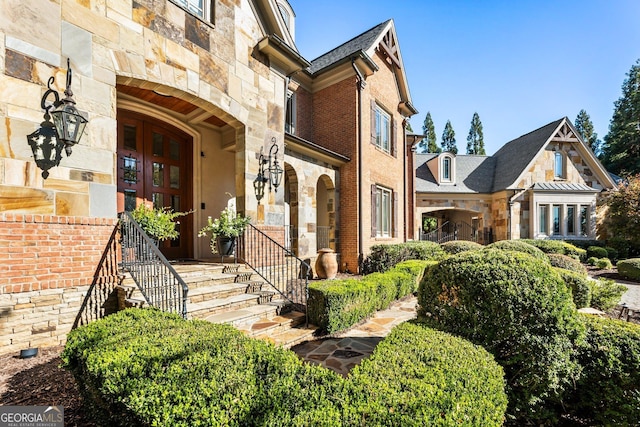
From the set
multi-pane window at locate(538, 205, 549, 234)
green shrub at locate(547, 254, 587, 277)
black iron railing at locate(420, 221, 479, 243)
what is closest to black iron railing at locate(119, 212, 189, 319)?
green shrub at locate(547, 254, 587, 277)

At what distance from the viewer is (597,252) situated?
611 inches

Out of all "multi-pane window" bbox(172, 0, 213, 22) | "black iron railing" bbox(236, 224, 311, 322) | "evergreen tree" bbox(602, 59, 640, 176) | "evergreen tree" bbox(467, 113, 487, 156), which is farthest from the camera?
"evergreen tree" bbox(467, 113, 487, 156)

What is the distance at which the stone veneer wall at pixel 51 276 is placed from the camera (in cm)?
373

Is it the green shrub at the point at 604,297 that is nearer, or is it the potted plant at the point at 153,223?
the potted plant at the point at 153,223

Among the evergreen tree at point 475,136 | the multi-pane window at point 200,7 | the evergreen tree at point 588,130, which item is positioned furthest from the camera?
the evergreen tree at point 475,136

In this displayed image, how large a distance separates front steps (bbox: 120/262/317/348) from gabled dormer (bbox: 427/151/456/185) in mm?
16878

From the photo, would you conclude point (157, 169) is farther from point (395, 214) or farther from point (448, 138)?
point (448, 138)

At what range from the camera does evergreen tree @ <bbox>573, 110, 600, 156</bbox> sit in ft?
119

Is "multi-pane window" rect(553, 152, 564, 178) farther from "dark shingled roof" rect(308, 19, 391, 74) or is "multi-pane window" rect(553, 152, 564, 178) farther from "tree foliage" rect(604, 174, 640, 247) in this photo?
"dark shingled roof" rect(308, 19, 391, 74)

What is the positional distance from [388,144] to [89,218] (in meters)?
11.4

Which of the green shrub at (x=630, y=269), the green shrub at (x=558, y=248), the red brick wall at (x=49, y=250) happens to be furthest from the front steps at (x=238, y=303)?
the green shrub at (x=558, y=248)

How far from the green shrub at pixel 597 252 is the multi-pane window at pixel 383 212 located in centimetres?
1236

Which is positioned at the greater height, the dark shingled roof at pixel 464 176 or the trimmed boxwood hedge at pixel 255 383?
the dark shingled roof at pixel 464 176

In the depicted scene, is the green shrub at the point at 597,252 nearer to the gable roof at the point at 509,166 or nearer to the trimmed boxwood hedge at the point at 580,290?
the gable roof at the point at 509,166
